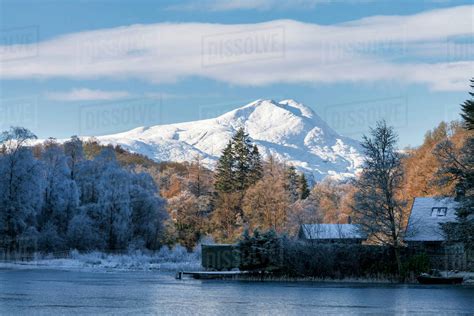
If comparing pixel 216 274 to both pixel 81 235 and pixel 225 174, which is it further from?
pixel 225 174

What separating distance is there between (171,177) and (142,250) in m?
51.6

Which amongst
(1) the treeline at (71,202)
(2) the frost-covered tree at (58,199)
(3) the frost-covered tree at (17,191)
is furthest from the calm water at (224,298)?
(2) the frost-covered tree at (58,199)

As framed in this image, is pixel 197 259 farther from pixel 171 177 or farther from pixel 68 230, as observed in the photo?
pixel 171 177

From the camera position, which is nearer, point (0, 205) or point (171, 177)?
point (0, 205)

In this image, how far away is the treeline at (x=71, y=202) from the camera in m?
72.9

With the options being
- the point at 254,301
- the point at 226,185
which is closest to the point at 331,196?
the point at 226,185

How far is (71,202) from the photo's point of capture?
80188 millimetres

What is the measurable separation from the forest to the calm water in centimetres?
1012

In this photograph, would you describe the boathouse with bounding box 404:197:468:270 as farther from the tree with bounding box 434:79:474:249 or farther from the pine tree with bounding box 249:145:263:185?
the pine tree with bounding box 249:145:263:185

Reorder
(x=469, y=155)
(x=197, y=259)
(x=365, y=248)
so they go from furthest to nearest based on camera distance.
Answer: (x=197, y=259) → (x=365, y=248) → (x=469, y=155)

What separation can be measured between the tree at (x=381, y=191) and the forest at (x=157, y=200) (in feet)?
0.24

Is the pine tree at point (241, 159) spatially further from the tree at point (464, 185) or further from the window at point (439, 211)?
the tree at point (464, 185)

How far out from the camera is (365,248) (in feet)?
168

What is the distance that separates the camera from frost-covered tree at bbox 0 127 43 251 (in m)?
71.9
